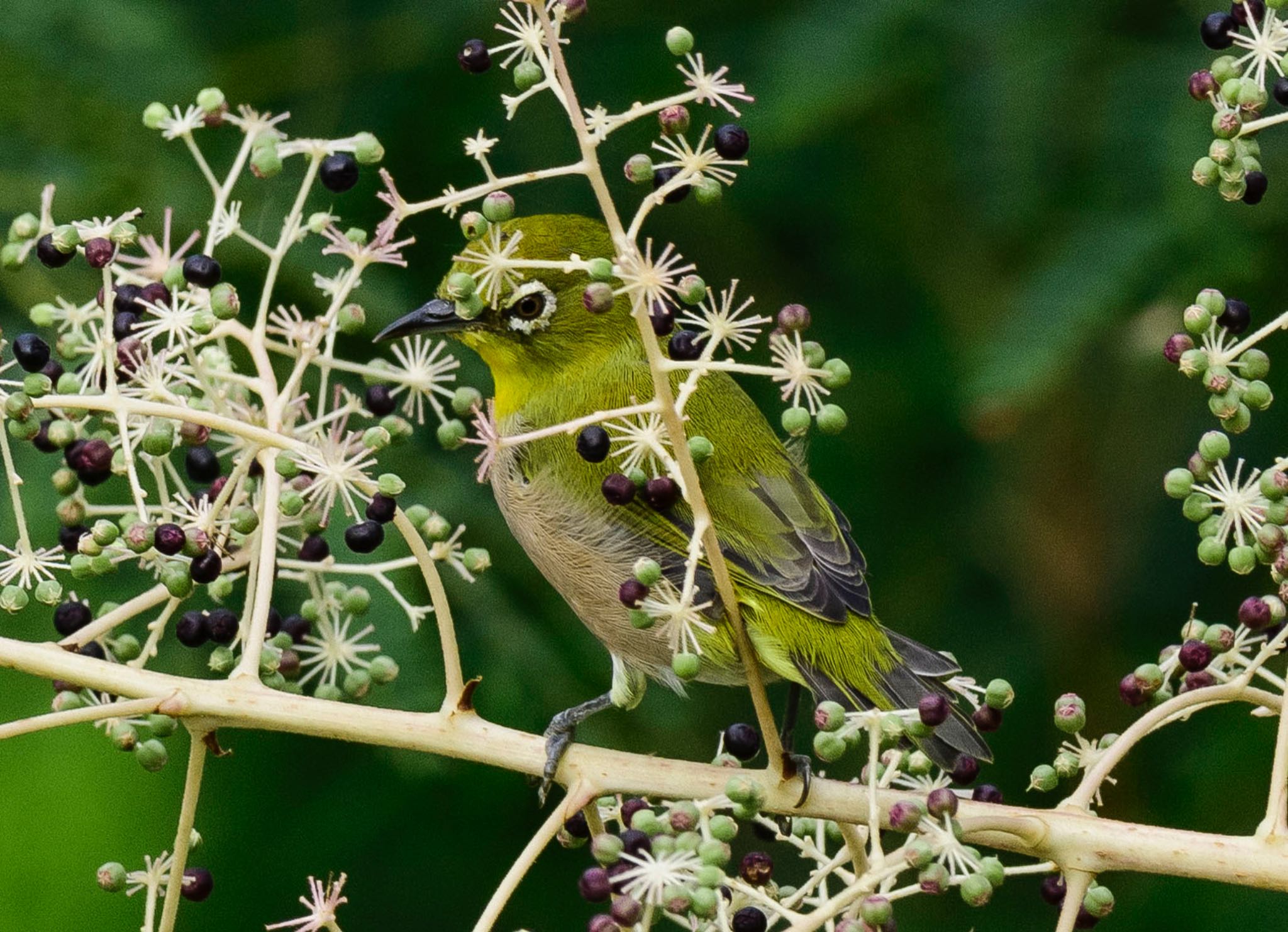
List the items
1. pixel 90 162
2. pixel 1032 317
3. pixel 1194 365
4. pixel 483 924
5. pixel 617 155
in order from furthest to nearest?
pixel 617 155 → pixel 90 162 → pixel 1032 317 → pixel 1194 365 → pixel 483 924

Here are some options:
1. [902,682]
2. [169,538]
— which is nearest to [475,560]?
[169,538]

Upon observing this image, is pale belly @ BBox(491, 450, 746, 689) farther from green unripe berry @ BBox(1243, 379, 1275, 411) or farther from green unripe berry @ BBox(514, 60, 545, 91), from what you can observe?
green unripe berry @ BBox(514, 60, 545, 91)

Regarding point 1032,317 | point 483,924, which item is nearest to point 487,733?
point 483,924

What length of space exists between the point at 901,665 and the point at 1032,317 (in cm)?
87

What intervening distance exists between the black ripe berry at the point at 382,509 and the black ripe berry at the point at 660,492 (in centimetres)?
31

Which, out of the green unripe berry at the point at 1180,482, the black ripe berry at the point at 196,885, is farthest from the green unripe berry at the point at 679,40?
the black ripe berry at the point at 196,885

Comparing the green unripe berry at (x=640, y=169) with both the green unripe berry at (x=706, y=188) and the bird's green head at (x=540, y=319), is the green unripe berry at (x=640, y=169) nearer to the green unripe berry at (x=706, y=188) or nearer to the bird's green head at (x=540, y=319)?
the green unripe berry at (x=706, y=188)

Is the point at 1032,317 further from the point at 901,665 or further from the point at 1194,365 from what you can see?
the point at 1194,365

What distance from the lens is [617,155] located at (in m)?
4.29

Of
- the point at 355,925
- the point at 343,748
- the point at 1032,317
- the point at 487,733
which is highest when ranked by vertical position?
the point at 1032,317

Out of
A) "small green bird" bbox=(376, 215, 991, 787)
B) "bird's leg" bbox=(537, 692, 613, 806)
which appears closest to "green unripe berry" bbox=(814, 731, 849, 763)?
"bird's leg" bbox=(537, 692, 613, 806)

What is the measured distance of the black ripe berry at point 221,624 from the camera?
228 centimetres

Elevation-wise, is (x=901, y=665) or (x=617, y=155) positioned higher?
(x=617, y=155)

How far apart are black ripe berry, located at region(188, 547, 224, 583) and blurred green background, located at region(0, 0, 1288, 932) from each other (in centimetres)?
129
